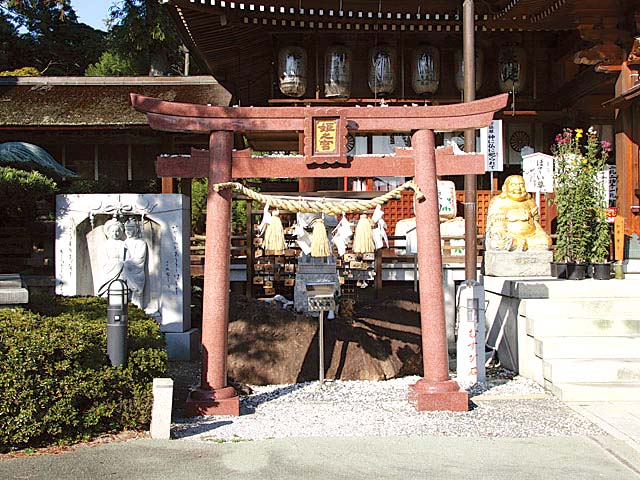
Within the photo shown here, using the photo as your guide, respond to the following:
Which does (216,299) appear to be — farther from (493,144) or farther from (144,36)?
(144,36)

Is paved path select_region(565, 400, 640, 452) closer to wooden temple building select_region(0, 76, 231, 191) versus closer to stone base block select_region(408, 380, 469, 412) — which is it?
stone base block select_region(408, 380, 469, 412)

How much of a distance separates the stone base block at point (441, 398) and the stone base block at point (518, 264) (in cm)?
456

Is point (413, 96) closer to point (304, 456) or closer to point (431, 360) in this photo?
point (431, 360)

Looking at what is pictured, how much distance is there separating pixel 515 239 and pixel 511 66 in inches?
235

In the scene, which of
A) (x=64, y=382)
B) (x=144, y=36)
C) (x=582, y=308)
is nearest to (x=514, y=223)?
(x=582, y=308)

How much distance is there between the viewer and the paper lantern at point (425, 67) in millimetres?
Answer: 16781

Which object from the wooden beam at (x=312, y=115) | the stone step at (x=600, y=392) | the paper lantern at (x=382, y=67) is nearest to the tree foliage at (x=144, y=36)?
the paper lantern at (x=382, y=67)

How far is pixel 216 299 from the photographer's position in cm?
795

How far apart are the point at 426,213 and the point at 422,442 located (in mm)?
2543

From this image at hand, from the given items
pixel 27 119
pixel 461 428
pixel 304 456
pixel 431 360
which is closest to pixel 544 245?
pixel 431 360

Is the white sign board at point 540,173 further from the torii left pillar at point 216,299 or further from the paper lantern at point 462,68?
the torii left pillar at point 216,299

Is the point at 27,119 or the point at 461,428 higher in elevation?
the point at 27,119

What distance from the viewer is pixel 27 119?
18094 millimetres

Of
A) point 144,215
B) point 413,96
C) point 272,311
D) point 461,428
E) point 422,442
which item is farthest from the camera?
point 413,96
